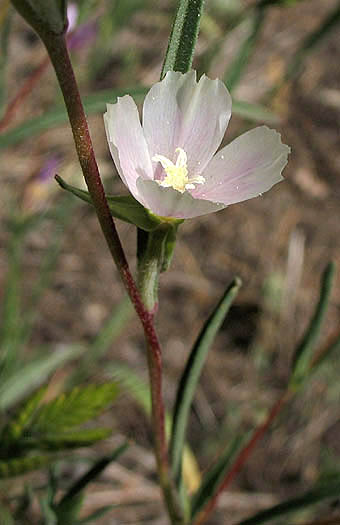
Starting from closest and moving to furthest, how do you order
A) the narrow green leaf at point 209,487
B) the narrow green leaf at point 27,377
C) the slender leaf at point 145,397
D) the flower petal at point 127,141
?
the flower petal at point 127,141 → the narrow green leaf at point 209,487 → the narrow green leaf at point 27,377 → the slender leaf at point 145,397

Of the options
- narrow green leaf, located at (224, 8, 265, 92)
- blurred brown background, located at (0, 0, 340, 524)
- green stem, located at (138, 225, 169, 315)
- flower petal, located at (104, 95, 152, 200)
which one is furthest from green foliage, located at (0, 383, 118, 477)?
blurred brown background, located at (0, 0, 340, 524)

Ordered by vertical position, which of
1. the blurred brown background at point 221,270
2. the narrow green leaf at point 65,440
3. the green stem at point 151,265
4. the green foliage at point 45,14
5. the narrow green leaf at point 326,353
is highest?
the green foliage at point 45,14

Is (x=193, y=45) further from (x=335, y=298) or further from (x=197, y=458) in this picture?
(x=335, y=298)

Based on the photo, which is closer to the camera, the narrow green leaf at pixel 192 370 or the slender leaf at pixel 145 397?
the narrow green leaf at pixel 192 370

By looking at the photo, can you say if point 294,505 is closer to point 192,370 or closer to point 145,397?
point 192,370

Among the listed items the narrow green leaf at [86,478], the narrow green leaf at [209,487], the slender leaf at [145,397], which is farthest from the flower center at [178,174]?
the slender leaf at [145,397]

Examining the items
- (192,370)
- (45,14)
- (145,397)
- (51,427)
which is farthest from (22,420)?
(145,397)

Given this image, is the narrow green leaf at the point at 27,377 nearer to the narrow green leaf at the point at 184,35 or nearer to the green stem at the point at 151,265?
the green stem at the point at 151,265

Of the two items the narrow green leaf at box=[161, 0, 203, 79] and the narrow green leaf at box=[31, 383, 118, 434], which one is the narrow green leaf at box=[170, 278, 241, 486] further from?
the narrow green leaf at box=[161, 0, 203, 79]
